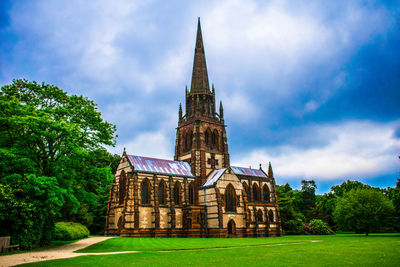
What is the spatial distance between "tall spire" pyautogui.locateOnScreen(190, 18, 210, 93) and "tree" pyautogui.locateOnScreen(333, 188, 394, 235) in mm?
31611

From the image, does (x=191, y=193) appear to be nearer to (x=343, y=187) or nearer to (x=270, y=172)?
(x=270, y=172)

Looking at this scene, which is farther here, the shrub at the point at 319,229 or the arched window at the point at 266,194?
the arched window at the point at 266,194

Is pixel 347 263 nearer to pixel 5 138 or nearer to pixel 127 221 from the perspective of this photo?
pixel 5 138

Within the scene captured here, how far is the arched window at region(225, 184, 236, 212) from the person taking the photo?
48787 mm

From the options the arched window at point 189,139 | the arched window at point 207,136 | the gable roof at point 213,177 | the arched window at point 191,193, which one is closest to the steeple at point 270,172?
the gable roof at point 213,177

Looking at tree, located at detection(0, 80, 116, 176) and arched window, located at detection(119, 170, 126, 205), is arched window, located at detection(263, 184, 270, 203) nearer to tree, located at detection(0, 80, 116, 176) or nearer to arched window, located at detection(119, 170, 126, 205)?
arched window, located at detection(119, 170, 126, 205)

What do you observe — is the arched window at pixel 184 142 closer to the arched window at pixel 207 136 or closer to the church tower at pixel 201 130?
the church tower at pixel 201 130

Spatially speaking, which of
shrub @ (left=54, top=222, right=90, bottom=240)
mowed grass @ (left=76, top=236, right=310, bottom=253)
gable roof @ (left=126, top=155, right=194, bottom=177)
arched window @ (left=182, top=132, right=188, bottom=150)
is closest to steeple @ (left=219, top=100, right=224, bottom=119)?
arched window @ (left=182, top=132, right=188, bottom=150)

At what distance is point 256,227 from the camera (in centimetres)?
4969

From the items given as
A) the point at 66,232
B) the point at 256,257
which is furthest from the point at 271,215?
the point at 256,257

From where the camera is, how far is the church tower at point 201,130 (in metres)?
55.8

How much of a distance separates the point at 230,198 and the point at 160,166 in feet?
40.3

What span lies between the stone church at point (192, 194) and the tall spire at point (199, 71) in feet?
2.27

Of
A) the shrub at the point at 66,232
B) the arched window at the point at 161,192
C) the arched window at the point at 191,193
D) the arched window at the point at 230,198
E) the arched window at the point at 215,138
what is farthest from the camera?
the arched window at the point at 215,138
